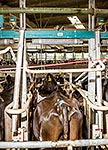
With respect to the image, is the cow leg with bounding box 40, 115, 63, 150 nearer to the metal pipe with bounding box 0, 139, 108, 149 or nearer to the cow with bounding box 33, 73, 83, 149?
the cow with bounding box 33, 73, 83, 149

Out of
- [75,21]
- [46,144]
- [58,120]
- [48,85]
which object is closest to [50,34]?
[75,21]

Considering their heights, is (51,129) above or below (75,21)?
below

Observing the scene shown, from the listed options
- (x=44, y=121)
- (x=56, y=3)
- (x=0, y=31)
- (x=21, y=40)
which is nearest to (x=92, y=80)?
(x=44, y=121)

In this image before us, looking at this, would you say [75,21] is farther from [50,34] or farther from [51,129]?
[51,129]

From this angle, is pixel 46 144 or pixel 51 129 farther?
pixel 51 129

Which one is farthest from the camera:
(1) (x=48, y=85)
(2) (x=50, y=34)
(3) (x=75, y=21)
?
(1) (x=48, y=85)

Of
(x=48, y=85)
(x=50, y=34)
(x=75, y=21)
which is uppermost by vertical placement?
(x=75, y=21)

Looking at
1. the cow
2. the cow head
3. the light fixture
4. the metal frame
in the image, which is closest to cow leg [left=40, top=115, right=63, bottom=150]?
the cow

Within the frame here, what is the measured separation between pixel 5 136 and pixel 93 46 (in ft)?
5.44

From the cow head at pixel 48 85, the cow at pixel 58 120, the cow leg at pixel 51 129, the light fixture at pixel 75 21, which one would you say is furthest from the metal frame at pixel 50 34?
the cow head at pixel 48 85

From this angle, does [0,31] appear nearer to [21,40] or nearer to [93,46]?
[21,40]

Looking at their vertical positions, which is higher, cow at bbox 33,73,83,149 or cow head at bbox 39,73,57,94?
cow head at bbox 39,73,57,94

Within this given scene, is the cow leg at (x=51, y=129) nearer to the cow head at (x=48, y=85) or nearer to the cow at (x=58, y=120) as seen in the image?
the cow at (x=58, y=120)

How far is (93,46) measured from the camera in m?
3.81
